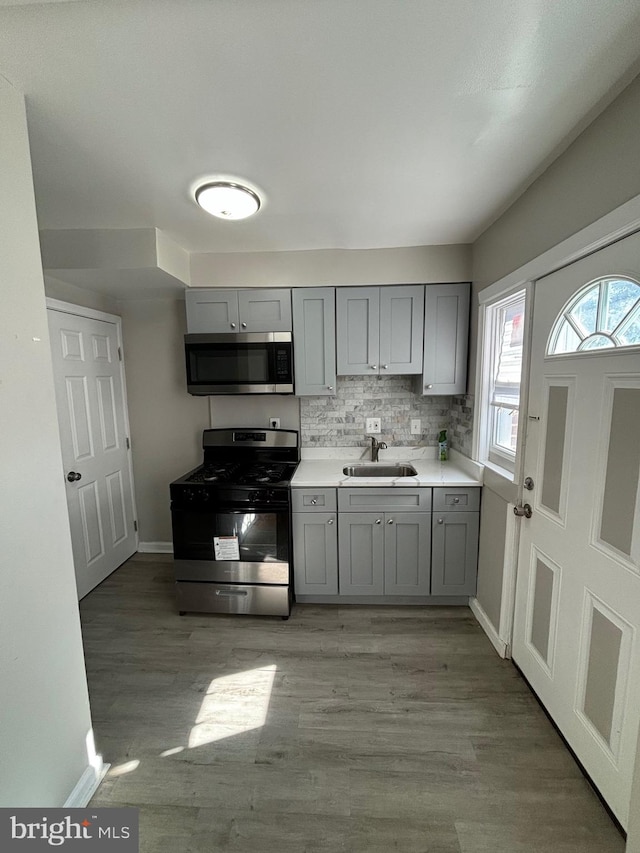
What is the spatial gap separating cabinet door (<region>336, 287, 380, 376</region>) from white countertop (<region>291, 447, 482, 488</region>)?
714 mm

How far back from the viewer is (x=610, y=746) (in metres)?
1.18

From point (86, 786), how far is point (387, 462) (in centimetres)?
229

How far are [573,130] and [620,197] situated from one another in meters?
0.37

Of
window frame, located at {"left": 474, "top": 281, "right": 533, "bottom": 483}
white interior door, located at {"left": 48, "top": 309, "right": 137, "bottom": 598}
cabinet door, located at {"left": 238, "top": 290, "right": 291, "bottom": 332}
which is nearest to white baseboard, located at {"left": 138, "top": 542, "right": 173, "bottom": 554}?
white interior door, located at {"left": 48, "top": 309, "right": 137, "bottom": 598}

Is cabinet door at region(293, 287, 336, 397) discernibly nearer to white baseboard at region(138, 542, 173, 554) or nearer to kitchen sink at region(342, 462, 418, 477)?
kitchen sink at region(342, 462, 418, 477)

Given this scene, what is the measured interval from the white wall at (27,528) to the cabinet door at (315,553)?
4.32 feet

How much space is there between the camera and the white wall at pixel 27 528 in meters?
0.98

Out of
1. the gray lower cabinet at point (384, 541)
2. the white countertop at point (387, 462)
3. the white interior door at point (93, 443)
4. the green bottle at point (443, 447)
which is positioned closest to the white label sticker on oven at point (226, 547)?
the white countertop at point (387, 462)

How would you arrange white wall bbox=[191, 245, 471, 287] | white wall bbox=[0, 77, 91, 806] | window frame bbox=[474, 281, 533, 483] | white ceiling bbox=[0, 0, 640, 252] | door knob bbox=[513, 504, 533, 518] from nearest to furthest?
white ceiling bbox=[0, 0, 640, 252]
white wall bbox=[0, 77, 91, 806]
door knob bbox=[513, 504, 533, 518]
window frame bbox=[474, 281, 533, 483]
white wall bbox=[191, 245, 471, 287]

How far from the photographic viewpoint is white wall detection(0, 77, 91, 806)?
38.7 inches

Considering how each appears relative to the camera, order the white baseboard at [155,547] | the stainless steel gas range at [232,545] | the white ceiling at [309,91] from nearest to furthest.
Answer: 1. the white ceiling at [309,91]
2. the stainless steel gas range at [232,545]
3. the white baseboard at [155,547]

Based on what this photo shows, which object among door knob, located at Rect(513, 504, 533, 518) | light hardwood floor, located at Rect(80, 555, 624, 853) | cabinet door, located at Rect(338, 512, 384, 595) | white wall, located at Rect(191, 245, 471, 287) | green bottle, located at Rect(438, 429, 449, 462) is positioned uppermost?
white wall, located at Rect(191, 245, 471, 287)

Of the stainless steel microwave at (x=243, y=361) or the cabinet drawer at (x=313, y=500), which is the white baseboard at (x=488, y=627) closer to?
the cabinet drawer at (x=313, y=500)

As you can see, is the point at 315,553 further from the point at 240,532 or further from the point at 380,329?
the point at 380,329
